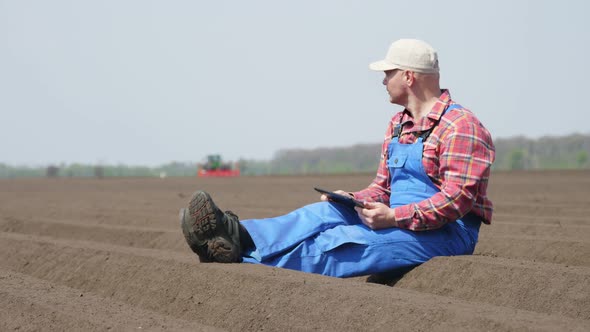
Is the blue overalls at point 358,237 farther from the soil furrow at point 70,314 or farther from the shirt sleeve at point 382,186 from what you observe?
the soil furrow at point 70,314

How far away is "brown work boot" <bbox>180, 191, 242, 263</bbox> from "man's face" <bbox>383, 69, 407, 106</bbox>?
104 cm

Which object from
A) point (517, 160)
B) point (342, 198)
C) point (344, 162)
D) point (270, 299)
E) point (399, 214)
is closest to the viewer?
point (270, 299)

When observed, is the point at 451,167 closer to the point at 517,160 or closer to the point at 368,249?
the point at 368,249

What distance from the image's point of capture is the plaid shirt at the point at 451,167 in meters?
4.16

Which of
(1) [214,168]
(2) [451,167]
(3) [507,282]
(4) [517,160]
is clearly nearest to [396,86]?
(2) [451,167]

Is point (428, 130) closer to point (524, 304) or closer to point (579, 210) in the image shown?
point (524, 304)

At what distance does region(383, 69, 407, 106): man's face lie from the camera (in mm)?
4445

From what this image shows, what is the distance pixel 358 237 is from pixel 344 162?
61161 mm

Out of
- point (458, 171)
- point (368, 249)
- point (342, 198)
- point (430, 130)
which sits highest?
point (430, 130)

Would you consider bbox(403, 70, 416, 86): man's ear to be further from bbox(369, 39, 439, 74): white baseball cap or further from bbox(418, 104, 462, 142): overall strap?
bbox(418, 104, 462, 142): overall strap

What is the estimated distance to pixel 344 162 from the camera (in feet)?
215

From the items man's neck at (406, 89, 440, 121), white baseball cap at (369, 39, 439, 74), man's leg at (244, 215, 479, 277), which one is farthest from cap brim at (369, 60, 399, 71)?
man's leg at (244, 215, 479, 277)

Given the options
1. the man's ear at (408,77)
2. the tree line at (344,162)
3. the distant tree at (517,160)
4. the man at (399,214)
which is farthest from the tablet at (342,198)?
the distant tree at (517,160)

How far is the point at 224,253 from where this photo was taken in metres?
4.59
